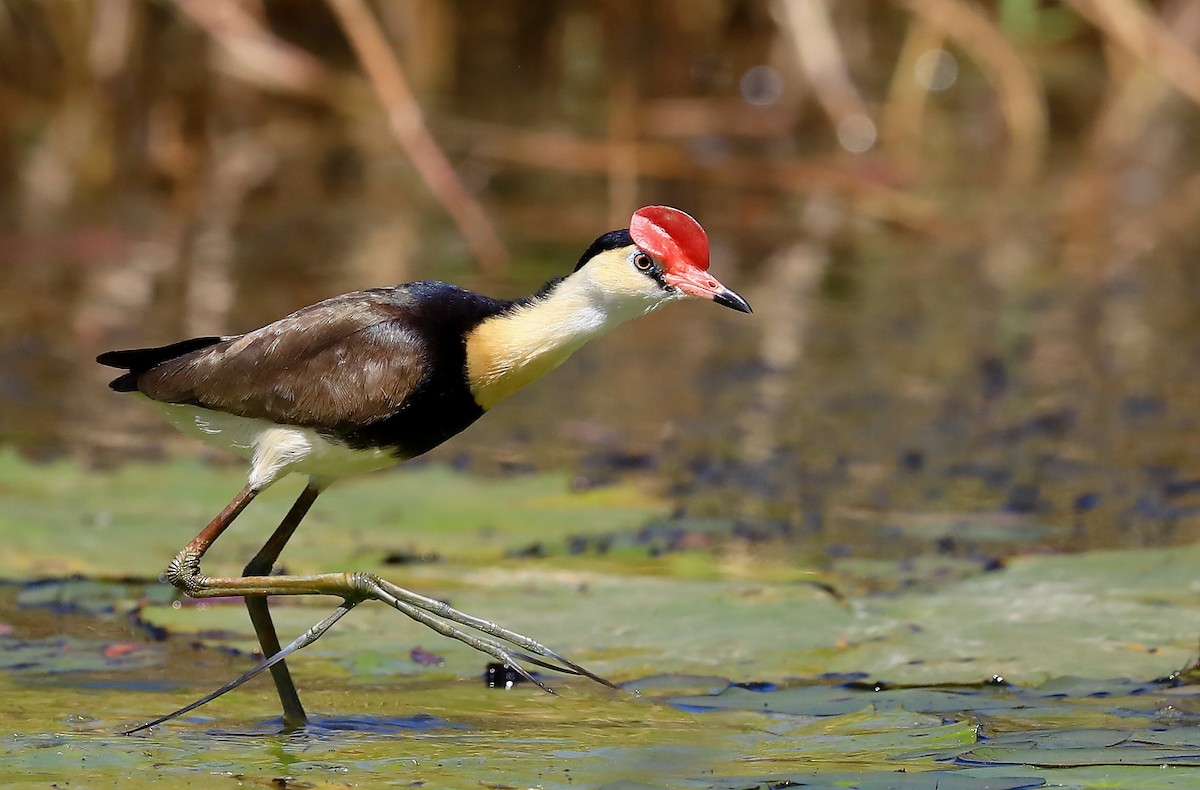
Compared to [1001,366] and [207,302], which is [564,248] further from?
[1001,366]

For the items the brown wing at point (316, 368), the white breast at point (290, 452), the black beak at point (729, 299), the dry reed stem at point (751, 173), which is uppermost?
the dry reed stem at point (751, 173)

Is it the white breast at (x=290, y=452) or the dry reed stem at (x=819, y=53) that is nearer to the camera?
the white breast at (x=290, y=452)

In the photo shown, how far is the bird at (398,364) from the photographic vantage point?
4.50 m

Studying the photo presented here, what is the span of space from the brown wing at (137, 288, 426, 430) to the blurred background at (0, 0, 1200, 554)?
1.87 m

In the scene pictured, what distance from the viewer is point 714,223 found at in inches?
473

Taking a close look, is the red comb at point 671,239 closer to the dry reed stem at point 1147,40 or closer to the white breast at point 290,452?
the white breast at point 290,452

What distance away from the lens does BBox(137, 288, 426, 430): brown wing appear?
4.51m

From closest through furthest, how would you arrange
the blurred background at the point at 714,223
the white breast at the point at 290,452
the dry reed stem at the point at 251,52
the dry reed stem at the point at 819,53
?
the white breast at the point at 290,452
the blurred background at the point at 714,223
the dry reed stem at the point at 251,52
the dry reed stem at the point at 819,53

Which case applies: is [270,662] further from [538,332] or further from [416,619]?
[538,332]

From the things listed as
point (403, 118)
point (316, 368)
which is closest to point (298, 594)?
point (316, 368)

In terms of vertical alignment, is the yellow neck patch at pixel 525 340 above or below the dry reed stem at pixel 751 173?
below

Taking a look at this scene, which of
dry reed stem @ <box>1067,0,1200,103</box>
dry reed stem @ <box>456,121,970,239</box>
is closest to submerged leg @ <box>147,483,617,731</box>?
dry reed stem @ <box>456,121,970,239</box>

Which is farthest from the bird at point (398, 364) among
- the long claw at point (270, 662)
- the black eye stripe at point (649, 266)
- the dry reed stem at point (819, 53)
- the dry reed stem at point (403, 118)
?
the dry reed stem at point (819, 53)

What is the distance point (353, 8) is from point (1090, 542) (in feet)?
18.3
